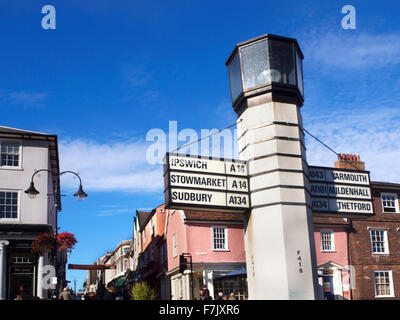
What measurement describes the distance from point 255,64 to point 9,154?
21.0 m

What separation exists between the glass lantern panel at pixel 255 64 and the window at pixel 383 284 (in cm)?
2572

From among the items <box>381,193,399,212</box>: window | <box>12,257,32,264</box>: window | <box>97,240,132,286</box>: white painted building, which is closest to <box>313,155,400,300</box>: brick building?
<box>381,193,399,212</box>: window

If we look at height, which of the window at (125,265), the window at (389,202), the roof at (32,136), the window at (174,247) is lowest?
the window at (125,265)

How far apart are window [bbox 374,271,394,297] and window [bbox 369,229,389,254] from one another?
1.65 metres

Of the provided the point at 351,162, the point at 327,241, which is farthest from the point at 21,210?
the point at 351,162

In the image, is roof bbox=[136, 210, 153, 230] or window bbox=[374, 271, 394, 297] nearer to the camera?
window bbox=[374, 271, 394, 297]

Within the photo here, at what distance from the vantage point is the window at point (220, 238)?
32.2 meters

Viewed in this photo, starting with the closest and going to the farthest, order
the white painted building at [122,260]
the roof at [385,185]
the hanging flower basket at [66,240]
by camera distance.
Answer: the hanging flower basket at [66,240] → the roof at [385,185] → the white painted building at [122,260]

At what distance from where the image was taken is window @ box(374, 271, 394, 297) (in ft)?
106

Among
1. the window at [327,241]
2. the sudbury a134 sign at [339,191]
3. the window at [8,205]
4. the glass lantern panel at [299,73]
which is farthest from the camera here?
the window at [327,241]

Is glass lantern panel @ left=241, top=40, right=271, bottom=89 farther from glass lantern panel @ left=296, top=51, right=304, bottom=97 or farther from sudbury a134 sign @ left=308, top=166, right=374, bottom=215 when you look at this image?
sudbury a134 sign @ left=308, top=166, right=374, bottom=215

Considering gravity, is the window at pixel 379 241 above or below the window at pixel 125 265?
above

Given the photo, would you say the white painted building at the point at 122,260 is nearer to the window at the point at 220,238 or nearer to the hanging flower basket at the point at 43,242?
the window at the point at 220,238

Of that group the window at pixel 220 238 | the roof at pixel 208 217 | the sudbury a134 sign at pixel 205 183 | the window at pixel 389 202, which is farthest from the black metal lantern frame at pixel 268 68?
the window at pixel 389 202
